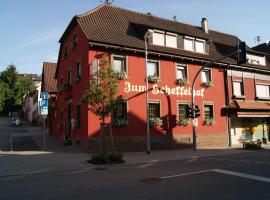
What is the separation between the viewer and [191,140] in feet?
82.4

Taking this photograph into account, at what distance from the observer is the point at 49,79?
3691 centimetres

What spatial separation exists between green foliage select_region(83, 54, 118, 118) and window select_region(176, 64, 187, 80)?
31.3ft

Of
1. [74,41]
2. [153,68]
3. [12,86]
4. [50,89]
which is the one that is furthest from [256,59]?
[12,86]

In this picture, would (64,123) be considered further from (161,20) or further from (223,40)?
(223,40)

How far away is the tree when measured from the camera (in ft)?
54.5

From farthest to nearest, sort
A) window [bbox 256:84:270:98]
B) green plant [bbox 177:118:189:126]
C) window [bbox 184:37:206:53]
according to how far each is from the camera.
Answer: window [bbox 256:84:270:98] → window [bbox 184:37:206:53] → green plant [bbox 177:118:189:126]

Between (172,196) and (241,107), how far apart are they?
20.7 m

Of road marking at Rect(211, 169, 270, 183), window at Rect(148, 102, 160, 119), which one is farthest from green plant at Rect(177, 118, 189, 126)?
road marking at Rect(211, 169, 270, 183)

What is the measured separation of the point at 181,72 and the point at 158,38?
3323mm

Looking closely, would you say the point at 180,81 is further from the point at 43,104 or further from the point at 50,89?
the point at 50,89

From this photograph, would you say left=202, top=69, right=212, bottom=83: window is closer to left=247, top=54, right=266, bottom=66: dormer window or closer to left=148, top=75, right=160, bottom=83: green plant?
left=148, top=75, right=160, bottom=83: green plant

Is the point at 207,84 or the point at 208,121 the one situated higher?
the point at 207,84

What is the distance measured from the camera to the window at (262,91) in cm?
3080

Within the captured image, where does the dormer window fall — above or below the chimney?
below
